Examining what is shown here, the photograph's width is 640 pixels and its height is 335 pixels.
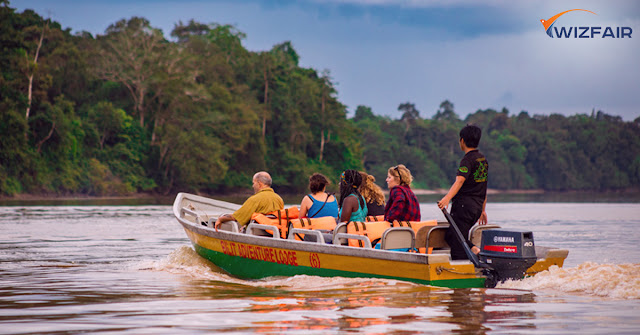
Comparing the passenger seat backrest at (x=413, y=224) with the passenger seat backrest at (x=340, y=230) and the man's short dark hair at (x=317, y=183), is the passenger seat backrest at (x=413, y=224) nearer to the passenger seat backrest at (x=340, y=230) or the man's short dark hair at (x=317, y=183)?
the passenger seat backrest at (x=340, y=230)

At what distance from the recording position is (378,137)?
9531cm

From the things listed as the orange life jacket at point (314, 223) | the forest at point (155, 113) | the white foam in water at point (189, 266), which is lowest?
the white foam in water at point (189, 266)

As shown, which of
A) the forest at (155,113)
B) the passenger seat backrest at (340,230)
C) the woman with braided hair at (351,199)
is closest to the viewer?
the passenger seat backrest at (340,230)

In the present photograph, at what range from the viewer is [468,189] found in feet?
28.4

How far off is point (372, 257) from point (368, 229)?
640 millimetres

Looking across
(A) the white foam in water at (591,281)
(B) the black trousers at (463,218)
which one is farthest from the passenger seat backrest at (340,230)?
(A) the white foam in water at (591,281)

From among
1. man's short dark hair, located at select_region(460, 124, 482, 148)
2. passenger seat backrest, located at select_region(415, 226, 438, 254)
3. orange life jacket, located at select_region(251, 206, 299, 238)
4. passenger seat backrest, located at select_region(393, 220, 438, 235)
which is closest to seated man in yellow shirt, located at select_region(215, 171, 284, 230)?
orange life jacket, located at select_region(251, 206, 299, 238)

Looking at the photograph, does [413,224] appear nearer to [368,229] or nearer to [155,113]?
[368,229]

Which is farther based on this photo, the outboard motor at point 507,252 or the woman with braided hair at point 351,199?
the woman with braided hair at point 351,199

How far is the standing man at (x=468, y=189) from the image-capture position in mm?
8570

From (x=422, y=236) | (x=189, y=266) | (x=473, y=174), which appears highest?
(x=473, y=174)

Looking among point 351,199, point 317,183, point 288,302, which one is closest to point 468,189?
point 351,199

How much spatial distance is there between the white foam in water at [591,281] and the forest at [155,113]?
4237 centimetres

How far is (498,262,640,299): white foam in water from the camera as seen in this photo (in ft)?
25.8
